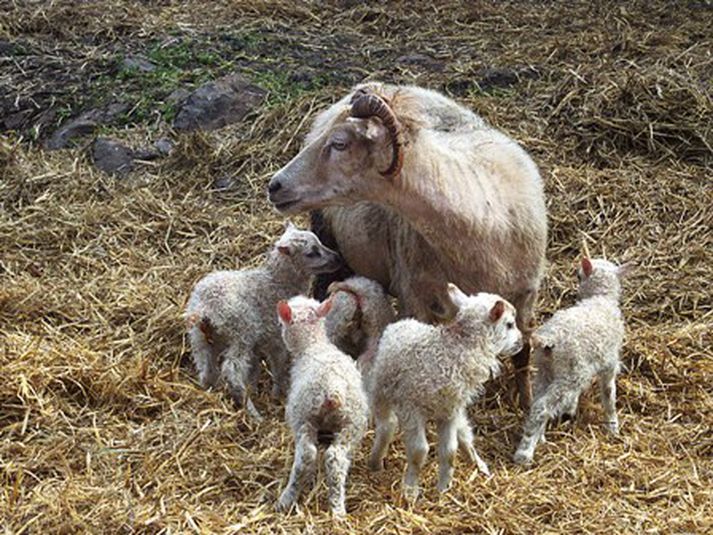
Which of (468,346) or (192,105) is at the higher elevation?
(468,346)

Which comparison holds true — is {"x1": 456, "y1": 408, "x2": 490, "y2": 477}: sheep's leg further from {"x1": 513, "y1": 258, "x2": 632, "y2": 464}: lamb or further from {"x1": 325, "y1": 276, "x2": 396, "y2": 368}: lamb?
{"x1": 325, "y1": 276, "x2": 396, "y2": 368}: lamb

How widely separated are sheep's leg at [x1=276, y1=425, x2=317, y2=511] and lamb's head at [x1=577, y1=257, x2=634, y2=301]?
176 cm

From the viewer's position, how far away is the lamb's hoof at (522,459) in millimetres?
4957

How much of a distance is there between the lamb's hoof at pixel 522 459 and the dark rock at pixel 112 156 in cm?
468

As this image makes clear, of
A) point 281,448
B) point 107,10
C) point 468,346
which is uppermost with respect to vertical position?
point 468,346

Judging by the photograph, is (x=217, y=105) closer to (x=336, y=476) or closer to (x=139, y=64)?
(x=139, y=64)

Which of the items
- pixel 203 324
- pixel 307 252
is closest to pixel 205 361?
pixel 203 324

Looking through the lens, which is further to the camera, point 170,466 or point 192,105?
point 192,105

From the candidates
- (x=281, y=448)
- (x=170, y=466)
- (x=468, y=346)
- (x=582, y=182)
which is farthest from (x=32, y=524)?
(x=582, y=182)

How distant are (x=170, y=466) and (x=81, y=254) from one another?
289 centimetres

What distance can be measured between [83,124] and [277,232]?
266 cm

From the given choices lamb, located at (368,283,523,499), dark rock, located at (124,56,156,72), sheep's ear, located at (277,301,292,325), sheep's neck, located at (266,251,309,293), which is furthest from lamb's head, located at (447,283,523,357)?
dark rock, located at (124,56,156,72)

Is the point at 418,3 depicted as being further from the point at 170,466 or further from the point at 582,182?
the point at 170,466

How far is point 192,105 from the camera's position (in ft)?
30.2
